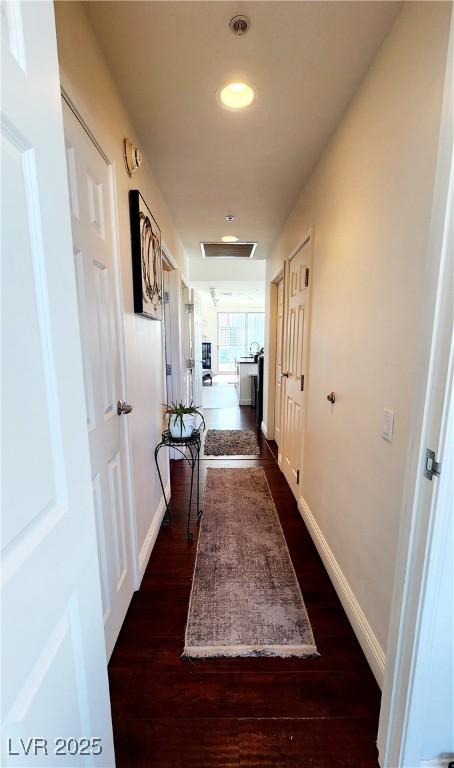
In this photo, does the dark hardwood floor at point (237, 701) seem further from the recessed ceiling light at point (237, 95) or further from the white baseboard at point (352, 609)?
the recessed ceiling light at point (237, 95)

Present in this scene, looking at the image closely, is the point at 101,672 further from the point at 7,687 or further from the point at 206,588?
the point at 206,588

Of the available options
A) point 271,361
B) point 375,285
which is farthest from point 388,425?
point 271,361

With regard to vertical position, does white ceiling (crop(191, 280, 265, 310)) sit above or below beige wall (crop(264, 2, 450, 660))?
above

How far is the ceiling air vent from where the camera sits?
378 centimetres

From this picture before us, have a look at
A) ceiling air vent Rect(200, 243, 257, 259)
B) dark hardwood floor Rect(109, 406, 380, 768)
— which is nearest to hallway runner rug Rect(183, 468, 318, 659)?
dark hardwood floor Rect(109, 406, 380, 768)

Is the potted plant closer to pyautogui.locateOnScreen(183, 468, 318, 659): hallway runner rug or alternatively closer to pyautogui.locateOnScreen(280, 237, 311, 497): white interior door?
pyautogui.locateOnScreen(183, 468, 318, 659): hallway runner rug

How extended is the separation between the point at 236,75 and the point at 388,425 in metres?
1.58

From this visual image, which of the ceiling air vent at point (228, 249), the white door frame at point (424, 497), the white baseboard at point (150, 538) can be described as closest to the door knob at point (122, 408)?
the white baseboard at point (150, 538)

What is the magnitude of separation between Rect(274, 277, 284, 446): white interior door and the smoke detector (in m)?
2.27

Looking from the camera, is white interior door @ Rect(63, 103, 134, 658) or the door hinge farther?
white interior door @ Rect(63, 103, 134, 658)

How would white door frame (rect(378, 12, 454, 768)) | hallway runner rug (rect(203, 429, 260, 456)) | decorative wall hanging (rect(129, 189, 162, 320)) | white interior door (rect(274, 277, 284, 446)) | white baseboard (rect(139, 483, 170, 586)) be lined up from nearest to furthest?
white door frame (rect(378, 12, 454, 768)) < decorative wall hanging (rect(129, 189, 162, 320)) < white baseboard (rect(139, 483, 170, 586)) < white interior door (rect(274, 277, 284, 446)) < hallway runner rug (rect(203, 429, 260, 456))

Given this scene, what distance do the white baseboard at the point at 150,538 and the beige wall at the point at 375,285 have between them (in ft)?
3.49

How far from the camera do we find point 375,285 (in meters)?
1.27

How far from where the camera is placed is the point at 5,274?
0.48m
